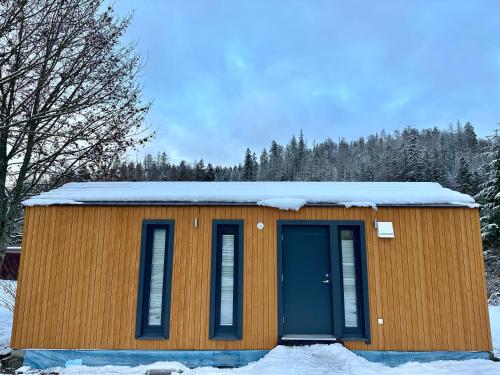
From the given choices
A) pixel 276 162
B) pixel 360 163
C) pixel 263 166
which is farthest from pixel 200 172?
pixel 360 163

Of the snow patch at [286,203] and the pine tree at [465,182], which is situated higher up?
the pine tree at [465,182]

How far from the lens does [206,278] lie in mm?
5027

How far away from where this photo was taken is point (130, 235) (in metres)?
5.17

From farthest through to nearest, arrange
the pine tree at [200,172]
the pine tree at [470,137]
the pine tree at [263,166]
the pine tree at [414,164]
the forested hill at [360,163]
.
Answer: the pine tree at [470,137] < the pine tree at [263,166] < the pine tree at [200,172] < the forested hill at [360,163] < the pine tree at [414,164]

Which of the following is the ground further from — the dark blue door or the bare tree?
the bare tree

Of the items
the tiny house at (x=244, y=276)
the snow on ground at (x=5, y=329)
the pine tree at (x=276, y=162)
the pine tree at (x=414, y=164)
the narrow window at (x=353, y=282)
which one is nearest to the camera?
the tiny house at (x=244, y=276)

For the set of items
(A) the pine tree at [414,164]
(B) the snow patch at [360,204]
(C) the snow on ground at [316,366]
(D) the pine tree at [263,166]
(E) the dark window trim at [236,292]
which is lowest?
(C) the snow on ground at [316,366]

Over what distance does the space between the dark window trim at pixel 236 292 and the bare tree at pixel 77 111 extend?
3363 mm

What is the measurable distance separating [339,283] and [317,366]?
135cm

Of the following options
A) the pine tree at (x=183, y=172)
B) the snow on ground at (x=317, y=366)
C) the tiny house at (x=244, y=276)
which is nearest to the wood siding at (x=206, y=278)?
→ the tiny house at (x=244, y=276)

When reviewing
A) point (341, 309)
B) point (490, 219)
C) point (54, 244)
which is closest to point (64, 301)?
point (54, 244)

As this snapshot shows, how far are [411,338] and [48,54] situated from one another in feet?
22.9

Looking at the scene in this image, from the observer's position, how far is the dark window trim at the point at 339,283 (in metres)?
4.89

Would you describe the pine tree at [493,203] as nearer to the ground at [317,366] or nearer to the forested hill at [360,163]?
the forested hill at [360,163]
